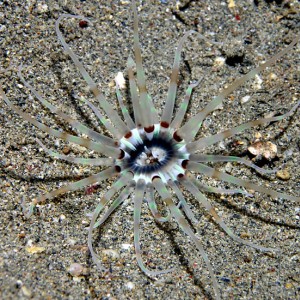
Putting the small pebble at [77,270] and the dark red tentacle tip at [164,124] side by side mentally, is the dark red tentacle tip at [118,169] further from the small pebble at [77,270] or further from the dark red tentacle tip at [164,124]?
the small pebble at [77,270]

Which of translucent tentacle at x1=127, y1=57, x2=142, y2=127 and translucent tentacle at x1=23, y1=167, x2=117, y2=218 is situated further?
translucent tentacle at x1=127, y1=57, x2=142, y2=127

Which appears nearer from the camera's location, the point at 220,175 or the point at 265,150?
the point at 220,175

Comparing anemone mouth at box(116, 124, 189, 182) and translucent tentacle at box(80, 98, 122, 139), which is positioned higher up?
translucent tentacle at box(80, 98, 122, 139)

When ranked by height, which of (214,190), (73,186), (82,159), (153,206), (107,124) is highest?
(107,124)

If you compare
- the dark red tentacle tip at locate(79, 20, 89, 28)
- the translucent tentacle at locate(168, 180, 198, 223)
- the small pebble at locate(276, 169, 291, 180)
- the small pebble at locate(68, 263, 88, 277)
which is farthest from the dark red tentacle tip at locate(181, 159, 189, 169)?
the dark red tentacle tip at locate(79, 20, 89, 28)

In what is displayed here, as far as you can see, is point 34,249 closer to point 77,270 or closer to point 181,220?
point 77,270

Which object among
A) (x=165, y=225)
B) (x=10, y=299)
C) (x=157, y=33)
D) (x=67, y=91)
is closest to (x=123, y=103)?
(x=67, y=91)

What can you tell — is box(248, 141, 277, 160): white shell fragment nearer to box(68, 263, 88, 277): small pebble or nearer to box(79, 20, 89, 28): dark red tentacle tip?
box(68, 263, 88, 277): small pebble

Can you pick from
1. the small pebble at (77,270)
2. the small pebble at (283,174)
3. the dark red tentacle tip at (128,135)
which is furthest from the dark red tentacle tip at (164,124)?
the small pebble at (77,270)

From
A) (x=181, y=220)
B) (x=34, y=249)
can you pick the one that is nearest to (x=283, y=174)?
(x=181, y=220)
